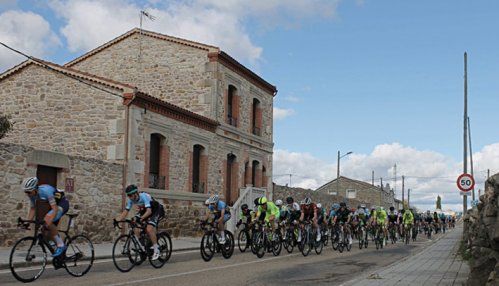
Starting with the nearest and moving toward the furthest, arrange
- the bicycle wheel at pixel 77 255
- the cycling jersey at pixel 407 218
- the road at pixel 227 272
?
the road at pixel 227 272 < the bicycle wheel at pixel 77 255 < the cycling jersey at pixel 407 218

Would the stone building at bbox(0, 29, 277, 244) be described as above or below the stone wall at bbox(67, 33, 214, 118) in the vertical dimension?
below

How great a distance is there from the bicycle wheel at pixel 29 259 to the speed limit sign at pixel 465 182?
14.4m

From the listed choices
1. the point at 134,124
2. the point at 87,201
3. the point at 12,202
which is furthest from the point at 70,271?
the point at 134,124

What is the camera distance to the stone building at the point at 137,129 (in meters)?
18.3

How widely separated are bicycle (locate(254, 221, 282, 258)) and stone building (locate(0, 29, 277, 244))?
19.9 ft

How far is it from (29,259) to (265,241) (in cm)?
750

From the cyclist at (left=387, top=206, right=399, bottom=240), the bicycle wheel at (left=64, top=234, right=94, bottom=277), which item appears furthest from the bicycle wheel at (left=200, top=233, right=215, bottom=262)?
the cyclist at (left=387, top=206, right=399, bottom=240)

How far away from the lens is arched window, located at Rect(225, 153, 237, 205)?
28.7 m

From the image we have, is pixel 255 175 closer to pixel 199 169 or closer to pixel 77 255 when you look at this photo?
pixel 199 169

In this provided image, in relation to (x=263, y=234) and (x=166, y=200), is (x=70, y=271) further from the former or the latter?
(x=166, y=200)

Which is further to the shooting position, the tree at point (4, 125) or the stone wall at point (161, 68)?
the stone wall at point (161, 68)

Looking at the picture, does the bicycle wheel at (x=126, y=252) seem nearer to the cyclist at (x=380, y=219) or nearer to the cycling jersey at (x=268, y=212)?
the cycling jersey at (x=268, y=212)

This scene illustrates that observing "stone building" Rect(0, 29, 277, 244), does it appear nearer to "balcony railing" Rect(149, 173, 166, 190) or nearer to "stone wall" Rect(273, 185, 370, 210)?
"balcony railing" Rect(149, 173, 166, 190)

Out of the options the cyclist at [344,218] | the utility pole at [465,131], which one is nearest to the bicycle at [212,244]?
the cyclist at [344,218]
